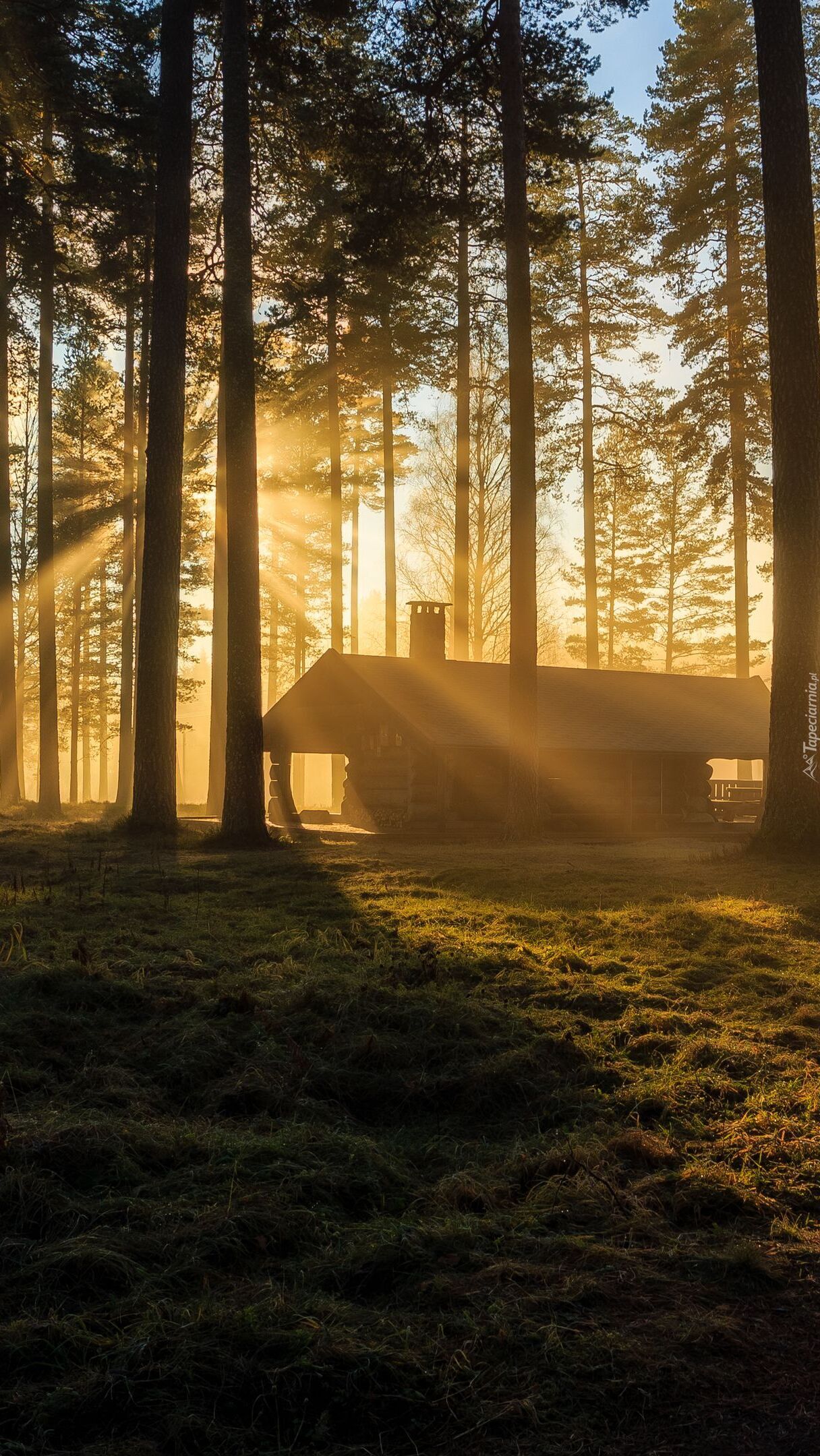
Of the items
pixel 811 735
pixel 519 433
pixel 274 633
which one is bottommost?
pixel 811 735

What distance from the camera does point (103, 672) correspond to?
48.6 metres

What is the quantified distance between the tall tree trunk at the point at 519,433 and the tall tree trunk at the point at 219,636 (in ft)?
36.8

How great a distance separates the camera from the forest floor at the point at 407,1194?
292 centimetres

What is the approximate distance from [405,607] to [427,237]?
27.8 m

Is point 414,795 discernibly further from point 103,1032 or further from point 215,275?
point 103,1032

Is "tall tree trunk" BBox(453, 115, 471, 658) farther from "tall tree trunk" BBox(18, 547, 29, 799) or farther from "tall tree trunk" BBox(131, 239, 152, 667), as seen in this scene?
"tall tree trunk" BBox(18, 547, 29, 799)

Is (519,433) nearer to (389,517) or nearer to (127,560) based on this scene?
(389,517)

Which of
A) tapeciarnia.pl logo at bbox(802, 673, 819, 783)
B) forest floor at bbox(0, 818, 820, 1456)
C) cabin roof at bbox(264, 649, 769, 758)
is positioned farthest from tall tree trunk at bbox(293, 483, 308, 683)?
forest floor at bbox(0, 818, 820, 1456)

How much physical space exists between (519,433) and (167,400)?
225 inches

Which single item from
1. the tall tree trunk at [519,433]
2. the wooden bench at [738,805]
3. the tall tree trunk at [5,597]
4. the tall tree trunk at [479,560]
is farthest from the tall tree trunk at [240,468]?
the tall tree trunk at [479,560]

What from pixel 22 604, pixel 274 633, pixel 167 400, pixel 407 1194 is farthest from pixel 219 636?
pixel 407 1194

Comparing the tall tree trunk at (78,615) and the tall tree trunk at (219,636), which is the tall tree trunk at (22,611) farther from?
the tall tree trunk at (219,636)

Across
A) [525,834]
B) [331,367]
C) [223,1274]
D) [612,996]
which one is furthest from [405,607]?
[223,1274]

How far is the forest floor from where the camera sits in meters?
2.92
